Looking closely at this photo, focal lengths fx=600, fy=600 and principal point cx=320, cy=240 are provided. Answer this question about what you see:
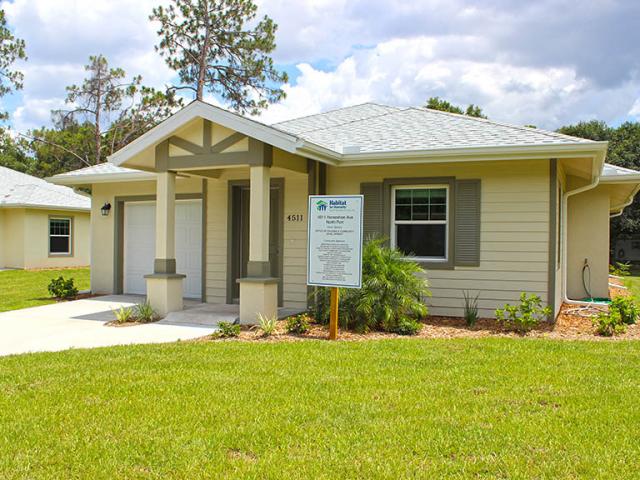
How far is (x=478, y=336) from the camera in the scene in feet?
28.6

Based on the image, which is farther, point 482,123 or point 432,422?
point 482,123

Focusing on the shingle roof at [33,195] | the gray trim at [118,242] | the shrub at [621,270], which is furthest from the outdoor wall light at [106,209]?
the shrub at [621,270]

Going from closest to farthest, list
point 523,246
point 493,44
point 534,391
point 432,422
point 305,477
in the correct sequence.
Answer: point 305,477 → point 432,422 → point 534,391 → point 523,246 → point 493,44

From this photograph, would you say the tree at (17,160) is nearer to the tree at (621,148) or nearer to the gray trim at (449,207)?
the tree at (621,148)

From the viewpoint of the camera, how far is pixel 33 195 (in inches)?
916

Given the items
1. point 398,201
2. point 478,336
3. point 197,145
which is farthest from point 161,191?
point 478,336

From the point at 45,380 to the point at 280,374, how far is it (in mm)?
2318

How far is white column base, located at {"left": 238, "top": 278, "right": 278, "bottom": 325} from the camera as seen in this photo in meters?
9.36

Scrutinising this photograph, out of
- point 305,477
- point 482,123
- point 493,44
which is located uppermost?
point 493,44

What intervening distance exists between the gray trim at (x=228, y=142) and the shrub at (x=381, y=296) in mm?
2743

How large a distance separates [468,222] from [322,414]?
6169mm

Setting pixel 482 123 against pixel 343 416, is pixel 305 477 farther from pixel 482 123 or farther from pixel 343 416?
pixel 482 123

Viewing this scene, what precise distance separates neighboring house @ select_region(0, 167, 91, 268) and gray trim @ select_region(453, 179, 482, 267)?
17.4m

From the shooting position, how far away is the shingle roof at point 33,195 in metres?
22.2
